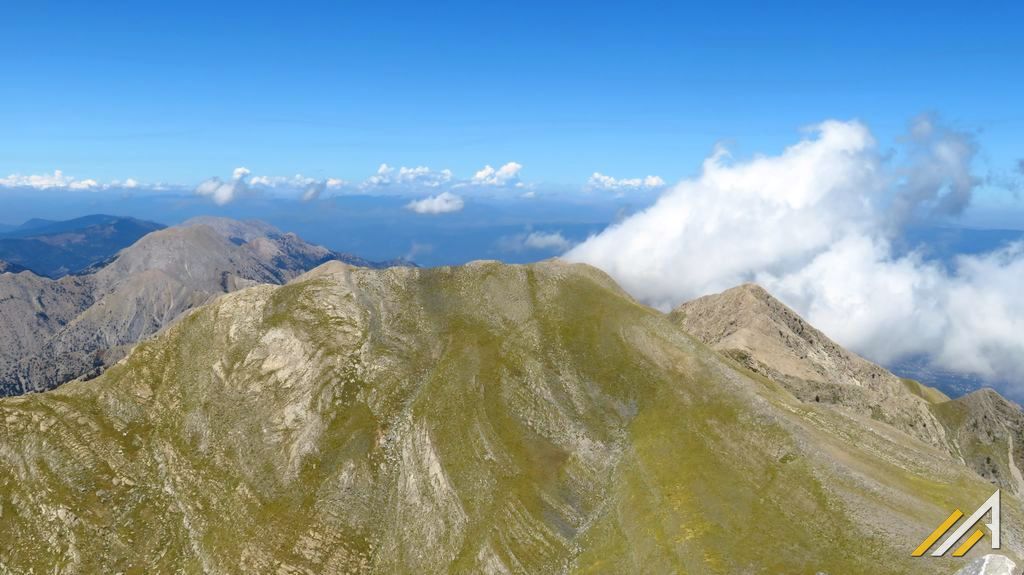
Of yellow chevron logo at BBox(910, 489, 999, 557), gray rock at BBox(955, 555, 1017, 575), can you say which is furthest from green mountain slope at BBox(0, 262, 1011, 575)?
gray rock at BBox(955, 555, 1017, 575)

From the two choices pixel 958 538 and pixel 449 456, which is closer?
pixel 958 538

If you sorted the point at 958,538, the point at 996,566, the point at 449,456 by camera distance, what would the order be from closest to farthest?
1. the point at 996,566
2. the point at 958,538
3. the point at 449,456

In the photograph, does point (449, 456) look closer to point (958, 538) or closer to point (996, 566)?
point (958, 538)

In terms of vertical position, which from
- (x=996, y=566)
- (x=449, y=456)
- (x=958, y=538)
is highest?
(x=996, y=566)

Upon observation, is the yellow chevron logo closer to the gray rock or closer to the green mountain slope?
the green mountain slope

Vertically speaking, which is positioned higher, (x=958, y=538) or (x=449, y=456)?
(x=958, y=538)

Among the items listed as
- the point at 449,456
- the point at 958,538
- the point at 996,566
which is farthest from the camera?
the point at 449,456

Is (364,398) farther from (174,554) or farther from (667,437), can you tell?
(667,437)

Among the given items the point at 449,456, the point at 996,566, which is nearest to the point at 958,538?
the point at 996,566

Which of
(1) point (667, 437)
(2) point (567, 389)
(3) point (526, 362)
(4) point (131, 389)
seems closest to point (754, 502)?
(1) point (667, 437)
